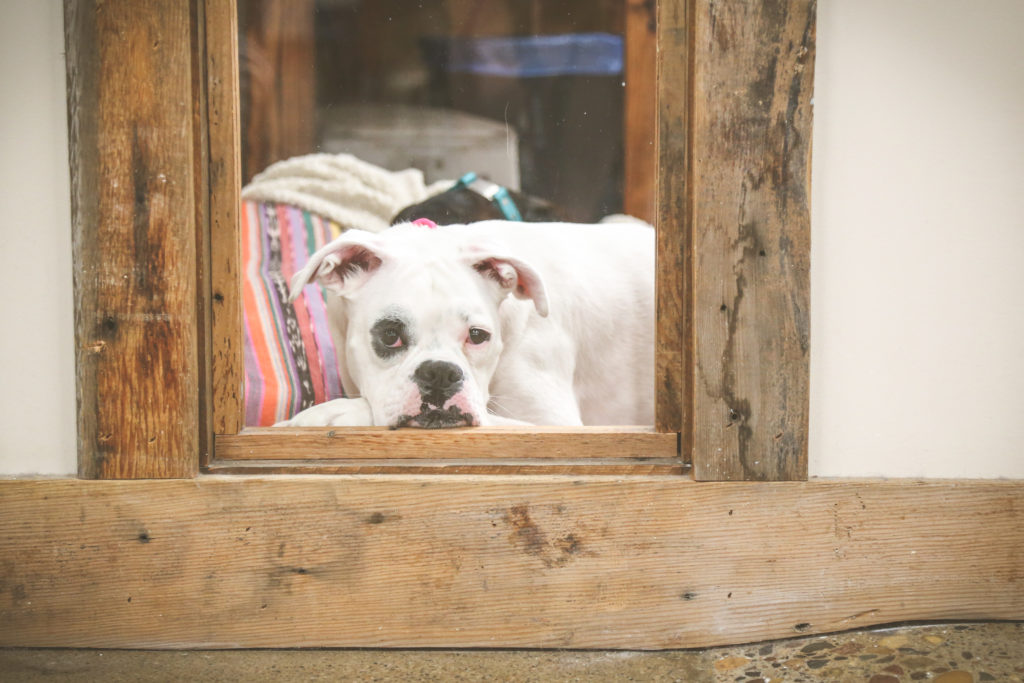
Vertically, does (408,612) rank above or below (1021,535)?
below

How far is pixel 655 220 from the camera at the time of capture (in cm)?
169

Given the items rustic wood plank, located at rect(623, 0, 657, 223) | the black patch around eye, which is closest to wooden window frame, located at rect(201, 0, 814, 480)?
the black patch around eye

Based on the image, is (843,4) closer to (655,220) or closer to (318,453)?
(655,220)

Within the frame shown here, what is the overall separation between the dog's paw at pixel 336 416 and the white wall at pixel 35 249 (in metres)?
0.45

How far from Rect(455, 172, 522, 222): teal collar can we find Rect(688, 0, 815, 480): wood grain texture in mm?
917

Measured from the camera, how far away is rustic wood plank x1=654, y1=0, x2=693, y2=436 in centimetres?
163

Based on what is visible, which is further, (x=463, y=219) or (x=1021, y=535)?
(x=463, y=219)

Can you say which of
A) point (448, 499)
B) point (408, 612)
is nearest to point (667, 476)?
point (448, 499)

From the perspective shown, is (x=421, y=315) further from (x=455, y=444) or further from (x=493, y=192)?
(x=493, y=192)

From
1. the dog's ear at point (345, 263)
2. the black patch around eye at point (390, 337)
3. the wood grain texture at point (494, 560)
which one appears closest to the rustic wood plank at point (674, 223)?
the wood grain texture at point (494, 560)

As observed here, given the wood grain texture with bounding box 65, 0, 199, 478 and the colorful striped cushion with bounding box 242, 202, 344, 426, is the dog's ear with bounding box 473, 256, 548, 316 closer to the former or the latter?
the colorful striped cushion with bounding box 242, 202, 344, 426

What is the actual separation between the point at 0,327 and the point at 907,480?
183cm

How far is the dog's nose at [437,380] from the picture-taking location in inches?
69.3

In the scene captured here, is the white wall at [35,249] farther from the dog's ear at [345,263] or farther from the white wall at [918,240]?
the white wall at [918,240]
